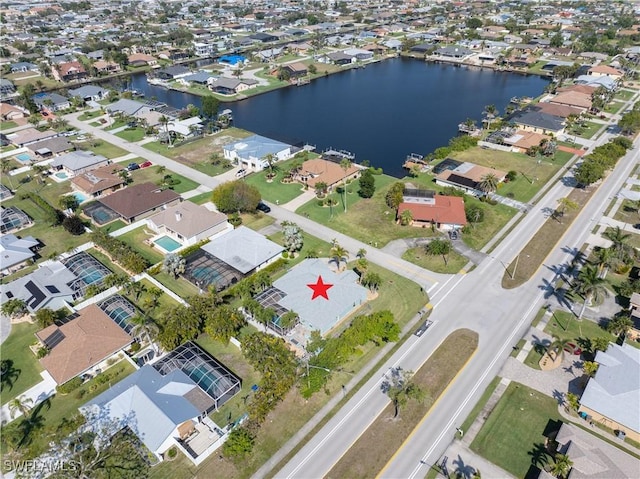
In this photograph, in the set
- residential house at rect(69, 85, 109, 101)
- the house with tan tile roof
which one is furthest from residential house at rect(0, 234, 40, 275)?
residential house at rect(69, 85, 109, 101)

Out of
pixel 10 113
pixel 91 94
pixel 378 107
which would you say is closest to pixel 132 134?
pixel 91 94

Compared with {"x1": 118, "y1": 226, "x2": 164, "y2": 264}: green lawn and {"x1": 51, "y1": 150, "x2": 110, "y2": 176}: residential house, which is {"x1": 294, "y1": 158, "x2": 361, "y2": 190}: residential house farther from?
{"x1": 51, "y1": 150, "x2": 110, "y2": 176}: residential house

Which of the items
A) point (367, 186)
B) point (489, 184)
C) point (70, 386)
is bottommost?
point (70, 386)

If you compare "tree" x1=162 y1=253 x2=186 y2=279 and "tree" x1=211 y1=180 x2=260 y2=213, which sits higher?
"tree" x1=211 y1=180 x2=260 y2=213

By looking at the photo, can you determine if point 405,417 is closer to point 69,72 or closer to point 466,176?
point 466,176

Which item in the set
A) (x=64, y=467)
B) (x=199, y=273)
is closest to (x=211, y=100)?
(x=199, y=273)
